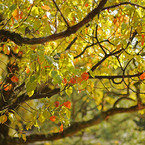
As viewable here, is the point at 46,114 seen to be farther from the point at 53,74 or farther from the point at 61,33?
the point at 61,33

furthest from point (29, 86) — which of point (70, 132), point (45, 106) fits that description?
point (70, 132)

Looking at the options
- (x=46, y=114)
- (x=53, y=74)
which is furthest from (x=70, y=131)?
(x=53, y=74)

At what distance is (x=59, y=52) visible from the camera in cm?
262

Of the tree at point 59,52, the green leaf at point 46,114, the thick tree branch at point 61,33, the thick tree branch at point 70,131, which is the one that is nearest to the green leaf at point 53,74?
the tree at point 59,52

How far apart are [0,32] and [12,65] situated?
1352mm

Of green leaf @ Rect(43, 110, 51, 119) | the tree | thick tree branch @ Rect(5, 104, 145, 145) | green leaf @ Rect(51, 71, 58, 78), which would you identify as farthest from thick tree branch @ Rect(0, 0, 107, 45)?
thick tree branch @ Rect(5, 104, 145, 145)

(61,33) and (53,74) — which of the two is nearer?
(53,74)

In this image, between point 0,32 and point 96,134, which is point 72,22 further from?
point 96,134

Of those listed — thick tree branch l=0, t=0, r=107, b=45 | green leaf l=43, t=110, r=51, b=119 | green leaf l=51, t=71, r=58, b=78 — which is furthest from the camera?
green leaf l=43, t=110, r=51, b=119

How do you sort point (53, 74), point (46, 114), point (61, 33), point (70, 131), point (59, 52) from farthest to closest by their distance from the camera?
A: 1. point (70, 131)
2. point (59, 52)
3. point (46, 114)
4. point (61, 33)
5. point (53, 74)

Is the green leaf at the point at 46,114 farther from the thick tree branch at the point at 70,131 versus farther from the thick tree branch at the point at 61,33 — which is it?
the thick tree branch at the point at 70,131

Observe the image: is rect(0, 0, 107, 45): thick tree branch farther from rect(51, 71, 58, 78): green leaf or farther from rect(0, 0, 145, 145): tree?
rect(51, 71, 58, 78): green leaf

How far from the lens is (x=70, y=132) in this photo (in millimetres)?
5113

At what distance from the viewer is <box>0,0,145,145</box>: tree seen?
2.14m
